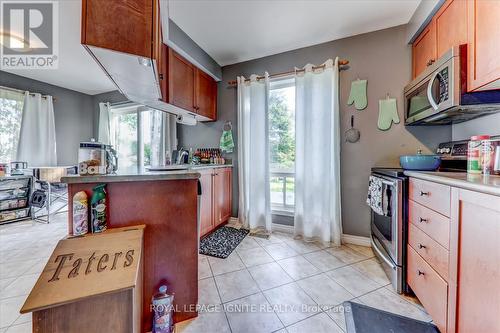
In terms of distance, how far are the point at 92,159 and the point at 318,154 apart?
2.15 meters

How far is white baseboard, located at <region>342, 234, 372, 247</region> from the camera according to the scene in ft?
7.36

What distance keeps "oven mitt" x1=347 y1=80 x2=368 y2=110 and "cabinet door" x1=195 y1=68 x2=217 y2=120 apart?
1908 millimetres

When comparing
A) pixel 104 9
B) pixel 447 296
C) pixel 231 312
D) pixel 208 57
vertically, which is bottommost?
pixel 231 312

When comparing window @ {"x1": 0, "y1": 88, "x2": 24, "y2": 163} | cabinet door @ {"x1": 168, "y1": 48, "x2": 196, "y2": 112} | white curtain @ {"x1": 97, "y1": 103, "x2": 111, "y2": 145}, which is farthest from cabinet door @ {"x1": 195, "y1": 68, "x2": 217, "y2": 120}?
window @ {"x1": 0, "y1": 88, "x2": 24, "y2": 163}

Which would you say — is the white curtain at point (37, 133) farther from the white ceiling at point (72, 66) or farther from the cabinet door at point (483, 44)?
the cabinet door at point (483, 44)

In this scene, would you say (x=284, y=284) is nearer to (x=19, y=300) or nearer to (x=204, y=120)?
(x=19, y=300)

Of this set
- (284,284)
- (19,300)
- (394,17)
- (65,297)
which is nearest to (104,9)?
(65,297)

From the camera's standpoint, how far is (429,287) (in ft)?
3.82

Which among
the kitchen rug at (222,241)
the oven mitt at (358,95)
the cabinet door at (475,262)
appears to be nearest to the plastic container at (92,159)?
the kitchen rug at (222,241)

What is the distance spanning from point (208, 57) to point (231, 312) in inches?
116

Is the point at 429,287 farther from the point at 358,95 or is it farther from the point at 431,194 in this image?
the point at 358,95

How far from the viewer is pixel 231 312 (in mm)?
1287

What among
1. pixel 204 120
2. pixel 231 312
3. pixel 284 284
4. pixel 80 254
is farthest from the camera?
pixel 204 120

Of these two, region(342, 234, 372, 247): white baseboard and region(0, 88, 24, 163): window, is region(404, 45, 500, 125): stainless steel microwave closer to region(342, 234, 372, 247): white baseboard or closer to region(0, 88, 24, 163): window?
region(342, 234, 372, 247): white baseboard
